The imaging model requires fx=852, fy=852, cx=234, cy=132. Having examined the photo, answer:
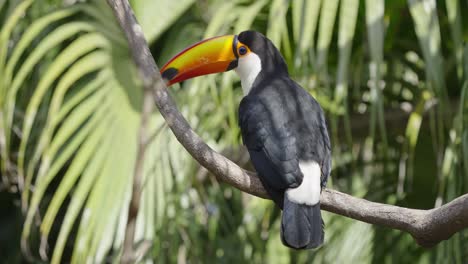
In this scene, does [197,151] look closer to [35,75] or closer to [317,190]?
[317,190]

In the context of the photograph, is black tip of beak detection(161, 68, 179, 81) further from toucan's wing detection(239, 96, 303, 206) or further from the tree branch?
the tree branch

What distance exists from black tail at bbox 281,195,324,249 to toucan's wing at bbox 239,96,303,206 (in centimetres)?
8

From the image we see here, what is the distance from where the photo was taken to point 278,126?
101 inches

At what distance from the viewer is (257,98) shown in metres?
2.70

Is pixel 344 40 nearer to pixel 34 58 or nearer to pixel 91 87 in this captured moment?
pixel 91 87

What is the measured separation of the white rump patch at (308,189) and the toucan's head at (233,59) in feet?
1.83

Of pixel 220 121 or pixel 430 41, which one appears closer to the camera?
pixel 430 41

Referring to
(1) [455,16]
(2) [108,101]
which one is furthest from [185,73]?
(1) [455,16]

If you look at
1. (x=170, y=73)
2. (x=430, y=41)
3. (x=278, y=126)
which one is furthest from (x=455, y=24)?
(x=170, y=73)

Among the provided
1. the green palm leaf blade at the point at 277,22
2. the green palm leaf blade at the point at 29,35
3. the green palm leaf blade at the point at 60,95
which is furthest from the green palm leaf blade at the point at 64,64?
the green palm leaf blade at the point at 277,22

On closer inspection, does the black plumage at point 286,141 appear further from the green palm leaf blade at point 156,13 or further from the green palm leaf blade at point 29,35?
the green palm leaf blade at point 29,35

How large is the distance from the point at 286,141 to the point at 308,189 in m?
0.25

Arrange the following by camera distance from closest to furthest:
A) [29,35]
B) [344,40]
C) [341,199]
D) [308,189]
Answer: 1. [341,199]
2. [308,189]
3. [344,40]
4. [29,35]

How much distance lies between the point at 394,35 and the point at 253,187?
1605 millimetres
